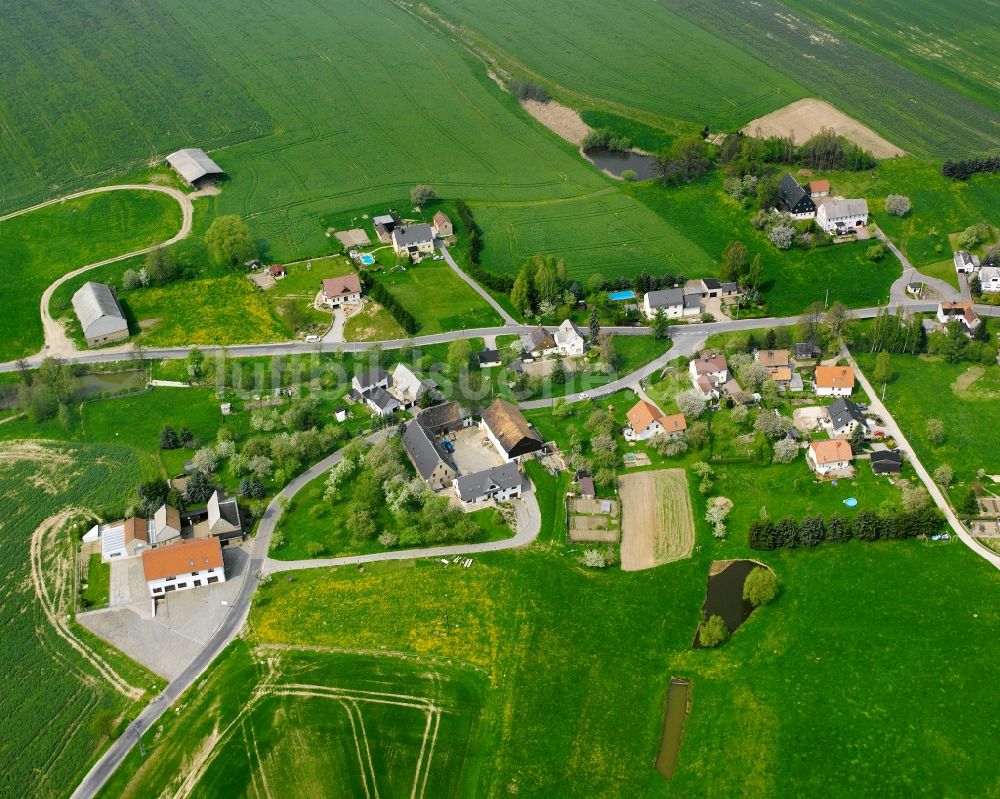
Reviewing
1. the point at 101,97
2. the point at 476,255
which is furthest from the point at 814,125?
the point at 101,97

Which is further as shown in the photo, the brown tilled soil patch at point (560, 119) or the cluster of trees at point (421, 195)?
the brown tilled soil patch at point (560, 119)

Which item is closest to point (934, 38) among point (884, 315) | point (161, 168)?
point (884, 315)

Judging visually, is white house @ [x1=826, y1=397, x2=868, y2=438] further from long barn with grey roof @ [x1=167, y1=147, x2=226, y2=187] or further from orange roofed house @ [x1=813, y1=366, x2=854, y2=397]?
long barn with grey roof @ [x1=167, y1=147, x2=226, y2=187]

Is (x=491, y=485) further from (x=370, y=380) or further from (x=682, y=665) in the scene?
(x=682, y=665)

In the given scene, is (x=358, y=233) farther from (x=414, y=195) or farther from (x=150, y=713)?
(x=150, y=713)

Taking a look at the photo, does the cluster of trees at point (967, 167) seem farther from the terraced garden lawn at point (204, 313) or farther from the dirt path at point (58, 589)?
the dirt path at point (58, 589)

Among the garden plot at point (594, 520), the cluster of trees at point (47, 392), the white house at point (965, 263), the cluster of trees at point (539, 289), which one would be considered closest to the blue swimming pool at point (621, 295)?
the cluster of trees at point (539, 289)
